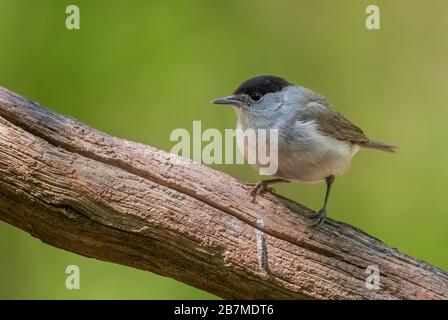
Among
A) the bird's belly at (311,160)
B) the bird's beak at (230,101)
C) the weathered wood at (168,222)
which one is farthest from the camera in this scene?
the bird's beak at (230,101)

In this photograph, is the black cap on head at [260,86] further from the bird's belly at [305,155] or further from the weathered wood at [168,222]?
the weathered wood at [168,222]

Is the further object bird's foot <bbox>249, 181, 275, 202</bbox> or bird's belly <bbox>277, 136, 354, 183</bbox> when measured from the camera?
bird's belly <bbox>277, 136, 354, 183</bbox>

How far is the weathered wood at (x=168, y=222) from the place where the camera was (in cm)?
324

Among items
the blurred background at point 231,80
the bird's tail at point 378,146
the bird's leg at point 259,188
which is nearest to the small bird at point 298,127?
the bird's leg at point 259,188

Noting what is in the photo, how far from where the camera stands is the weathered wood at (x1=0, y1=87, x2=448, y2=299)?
324 cm

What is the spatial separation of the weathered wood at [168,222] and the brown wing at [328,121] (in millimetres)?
754

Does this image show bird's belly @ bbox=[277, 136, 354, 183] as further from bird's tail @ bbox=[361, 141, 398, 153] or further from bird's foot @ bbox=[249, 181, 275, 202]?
bird's tail @ bbox=[361, 141, 398, 153]

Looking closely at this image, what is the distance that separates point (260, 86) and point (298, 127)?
41cm

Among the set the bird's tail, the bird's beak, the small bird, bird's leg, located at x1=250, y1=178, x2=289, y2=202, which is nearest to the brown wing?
the small bird

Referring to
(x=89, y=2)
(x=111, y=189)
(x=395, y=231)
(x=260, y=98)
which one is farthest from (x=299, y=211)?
(x=89, y=2)

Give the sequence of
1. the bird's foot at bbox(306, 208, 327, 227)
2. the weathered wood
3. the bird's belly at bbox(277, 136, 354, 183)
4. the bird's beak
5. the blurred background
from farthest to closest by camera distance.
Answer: the blurred background
the bird's beak
the bird's belly at bbox(277, 136, 354, 183)
the bird's foot at bbox(306, 208, 327, 227)
the weathered wood
